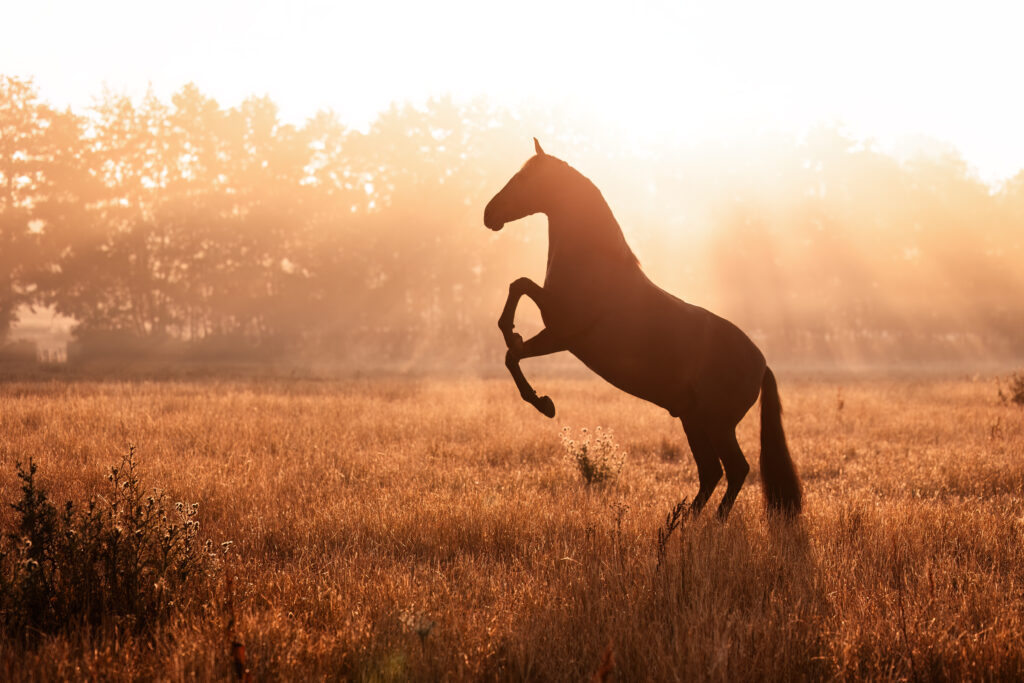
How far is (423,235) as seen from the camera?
4288cm

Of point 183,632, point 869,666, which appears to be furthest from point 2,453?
point 869,666

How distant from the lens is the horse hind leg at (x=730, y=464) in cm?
611

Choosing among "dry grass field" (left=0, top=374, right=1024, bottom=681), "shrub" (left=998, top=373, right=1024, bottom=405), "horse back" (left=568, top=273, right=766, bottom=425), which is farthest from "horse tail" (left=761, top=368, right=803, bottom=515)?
"shrub" (left=998, top=373, right=1024, bottom=405)

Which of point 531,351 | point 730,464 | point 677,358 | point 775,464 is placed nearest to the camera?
point 531,351

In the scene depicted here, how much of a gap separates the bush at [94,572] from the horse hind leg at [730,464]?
3.97 meters

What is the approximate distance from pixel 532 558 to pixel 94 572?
8.89 feet

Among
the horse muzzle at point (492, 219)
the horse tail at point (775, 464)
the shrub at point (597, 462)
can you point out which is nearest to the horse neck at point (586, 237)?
the horse muzzle at point (492, 219)

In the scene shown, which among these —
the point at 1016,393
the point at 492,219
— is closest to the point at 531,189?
the point at 492,219

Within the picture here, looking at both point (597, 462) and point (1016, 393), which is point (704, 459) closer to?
point (597, 462)

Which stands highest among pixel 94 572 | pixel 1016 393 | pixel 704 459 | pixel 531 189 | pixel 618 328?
pixel 531 189

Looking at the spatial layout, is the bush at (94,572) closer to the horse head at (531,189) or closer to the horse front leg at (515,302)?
the horse front leg at (515,302)

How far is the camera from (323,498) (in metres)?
7.35

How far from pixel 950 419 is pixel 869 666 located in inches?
467

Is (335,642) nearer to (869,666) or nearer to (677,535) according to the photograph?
(869,666)
